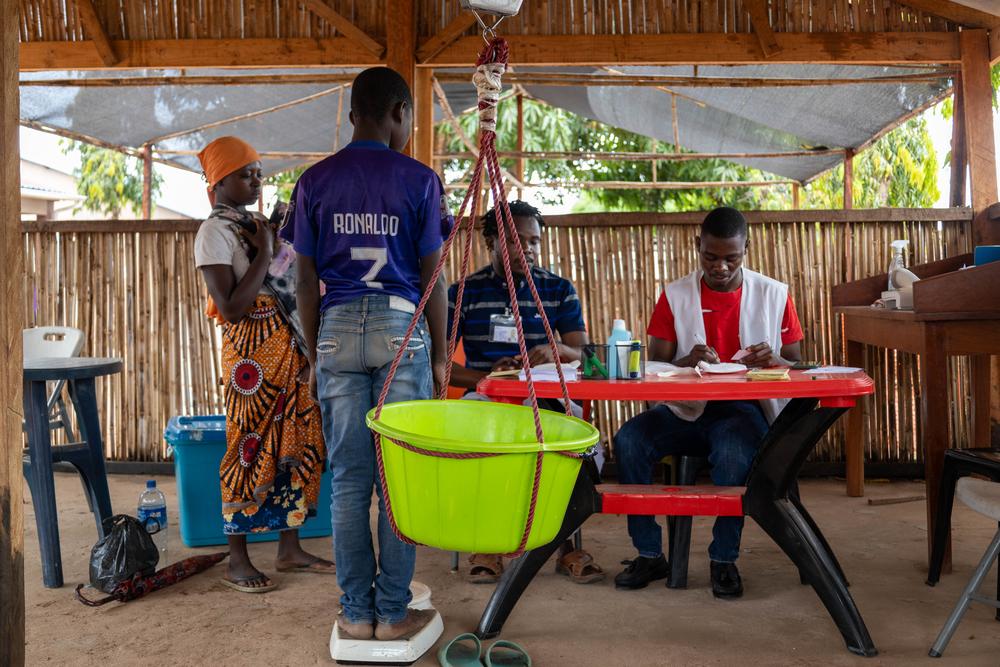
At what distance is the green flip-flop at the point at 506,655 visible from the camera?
8.78ft

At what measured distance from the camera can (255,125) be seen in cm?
934

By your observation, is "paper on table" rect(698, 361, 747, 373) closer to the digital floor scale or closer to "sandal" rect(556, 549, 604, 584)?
"sandal" rect(556, 549, 604, 584)

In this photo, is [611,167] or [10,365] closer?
[10,365]

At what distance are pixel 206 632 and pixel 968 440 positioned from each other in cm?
449

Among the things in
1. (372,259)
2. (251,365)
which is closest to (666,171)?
(251,365)

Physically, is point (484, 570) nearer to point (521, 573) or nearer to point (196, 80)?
point (521, 573)

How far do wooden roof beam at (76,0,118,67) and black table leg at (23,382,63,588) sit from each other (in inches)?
125

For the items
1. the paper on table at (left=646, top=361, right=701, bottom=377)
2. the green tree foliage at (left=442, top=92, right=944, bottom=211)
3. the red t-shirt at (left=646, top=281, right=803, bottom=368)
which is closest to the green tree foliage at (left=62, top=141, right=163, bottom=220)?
the green tree foliage at (left=442, top=92, right=944, bottom=211)

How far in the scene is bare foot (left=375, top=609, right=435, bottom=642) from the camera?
9.05 feet

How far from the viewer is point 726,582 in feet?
10.8

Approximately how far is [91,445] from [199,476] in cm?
47

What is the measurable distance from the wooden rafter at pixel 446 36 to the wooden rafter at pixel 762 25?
172 cm

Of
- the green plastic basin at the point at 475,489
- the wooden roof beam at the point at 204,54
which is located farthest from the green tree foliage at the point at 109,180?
the green plastic basin at the point at 475,489

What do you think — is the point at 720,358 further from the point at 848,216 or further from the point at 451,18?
the point at 451,18
